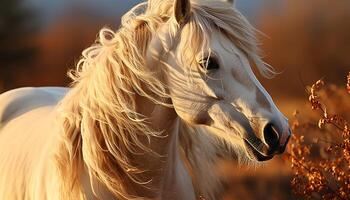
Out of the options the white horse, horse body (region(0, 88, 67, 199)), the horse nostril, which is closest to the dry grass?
the white horse

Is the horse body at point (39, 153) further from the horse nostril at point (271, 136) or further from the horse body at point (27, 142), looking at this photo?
the horse nostril at point (271, 136)

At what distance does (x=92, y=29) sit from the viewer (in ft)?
42.1

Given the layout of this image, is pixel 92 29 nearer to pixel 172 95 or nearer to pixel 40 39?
pixel 40 39

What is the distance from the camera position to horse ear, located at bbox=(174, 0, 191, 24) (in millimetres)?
2242

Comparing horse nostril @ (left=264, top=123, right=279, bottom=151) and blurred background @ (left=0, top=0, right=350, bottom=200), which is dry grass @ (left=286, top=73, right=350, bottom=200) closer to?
horse nostril @ (left=264, top=123, right=279, bottom=151)

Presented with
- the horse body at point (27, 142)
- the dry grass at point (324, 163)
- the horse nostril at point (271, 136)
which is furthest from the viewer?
the dry grass at point (324, 163)

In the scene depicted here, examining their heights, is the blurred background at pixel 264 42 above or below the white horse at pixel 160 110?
below

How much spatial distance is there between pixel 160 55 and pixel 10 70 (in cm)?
1208

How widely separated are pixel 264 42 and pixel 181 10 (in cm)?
455

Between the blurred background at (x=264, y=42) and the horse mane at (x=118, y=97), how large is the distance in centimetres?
231

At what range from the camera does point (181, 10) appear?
88.9 inches

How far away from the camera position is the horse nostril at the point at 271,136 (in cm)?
208

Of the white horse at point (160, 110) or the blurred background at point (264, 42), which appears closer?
the white horse at point (160, 110)

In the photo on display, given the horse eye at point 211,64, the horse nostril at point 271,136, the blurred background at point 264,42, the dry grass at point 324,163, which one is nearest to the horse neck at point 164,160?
the horse eye at point 211,64
